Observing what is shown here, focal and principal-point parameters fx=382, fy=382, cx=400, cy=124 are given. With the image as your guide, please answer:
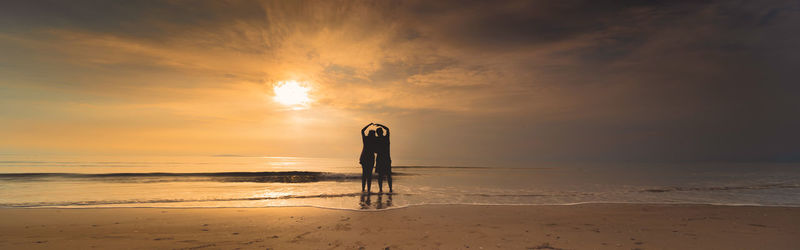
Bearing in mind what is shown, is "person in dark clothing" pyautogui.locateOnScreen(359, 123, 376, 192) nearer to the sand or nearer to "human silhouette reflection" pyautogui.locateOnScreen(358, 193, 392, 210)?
"human silhouette reflection" pyautogui.locateOnScreen(358, 193, 392, 210)

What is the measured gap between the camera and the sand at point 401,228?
6.34 metres

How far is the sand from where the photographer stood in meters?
6.34

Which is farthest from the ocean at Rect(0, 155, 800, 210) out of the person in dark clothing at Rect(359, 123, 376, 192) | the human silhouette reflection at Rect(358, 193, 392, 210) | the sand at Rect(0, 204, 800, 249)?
the sand at Rect(0, 204, 800, 249)

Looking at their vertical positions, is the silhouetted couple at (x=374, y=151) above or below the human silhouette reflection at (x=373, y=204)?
above

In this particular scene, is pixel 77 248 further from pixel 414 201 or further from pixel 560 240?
pixel 414 201

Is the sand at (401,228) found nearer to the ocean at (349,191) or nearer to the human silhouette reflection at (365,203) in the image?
the human silhouette reflection at (365,203)

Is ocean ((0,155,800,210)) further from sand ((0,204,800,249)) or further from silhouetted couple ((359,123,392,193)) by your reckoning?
sand ((0,204,800,249))

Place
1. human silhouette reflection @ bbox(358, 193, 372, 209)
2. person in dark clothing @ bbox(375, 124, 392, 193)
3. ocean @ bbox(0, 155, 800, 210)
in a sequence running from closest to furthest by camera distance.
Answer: human silhouette reflection @ bbox(358, 193, 372, 209)
ocean @ bbox(0, 155, 800, 210)
person in dark clothing @ bbox(375, 124, 392, 193)

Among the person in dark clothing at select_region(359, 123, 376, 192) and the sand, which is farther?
the person in dark clothing at select_region(359, 123, 376, 192)

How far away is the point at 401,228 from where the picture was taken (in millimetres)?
7641

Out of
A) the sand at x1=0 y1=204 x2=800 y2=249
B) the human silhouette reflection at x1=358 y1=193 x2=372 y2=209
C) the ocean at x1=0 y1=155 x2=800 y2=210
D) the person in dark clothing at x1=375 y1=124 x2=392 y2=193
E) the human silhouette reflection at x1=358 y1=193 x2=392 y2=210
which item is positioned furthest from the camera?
the person in dark clothing at x1=375 y1=124 x2=392 y2=193

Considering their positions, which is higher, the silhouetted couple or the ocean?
the silhouetted couple

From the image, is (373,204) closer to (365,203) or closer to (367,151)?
(365,203)

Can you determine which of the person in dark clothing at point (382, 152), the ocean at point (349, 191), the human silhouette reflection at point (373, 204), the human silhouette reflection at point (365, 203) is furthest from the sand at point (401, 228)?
the person in dark clothing at point (382, 152)
